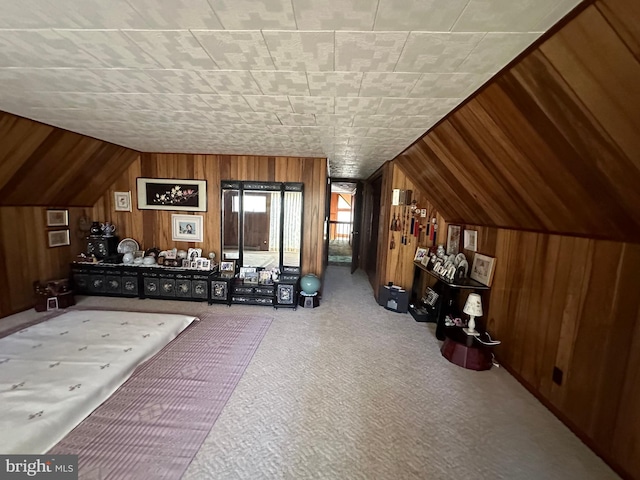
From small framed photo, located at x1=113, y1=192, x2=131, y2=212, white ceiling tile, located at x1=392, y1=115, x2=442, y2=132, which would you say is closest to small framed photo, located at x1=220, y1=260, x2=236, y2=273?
small framed photo, located at x1=113, y1=192, x2=131, y2=212

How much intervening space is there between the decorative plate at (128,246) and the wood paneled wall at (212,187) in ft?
0.28

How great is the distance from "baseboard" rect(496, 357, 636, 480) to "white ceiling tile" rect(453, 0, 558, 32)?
8.21ft

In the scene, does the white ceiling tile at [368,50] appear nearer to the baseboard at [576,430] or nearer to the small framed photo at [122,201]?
the baseboard at [576,430]

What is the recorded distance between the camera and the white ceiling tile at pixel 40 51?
1.38 m

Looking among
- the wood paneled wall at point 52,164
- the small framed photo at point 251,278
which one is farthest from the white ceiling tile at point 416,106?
the wood paneled wall at point 52,164

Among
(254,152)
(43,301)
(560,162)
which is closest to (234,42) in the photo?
(560,162)

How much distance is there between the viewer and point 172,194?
4211mm

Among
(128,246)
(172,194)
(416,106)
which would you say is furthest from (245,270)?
(416,106)

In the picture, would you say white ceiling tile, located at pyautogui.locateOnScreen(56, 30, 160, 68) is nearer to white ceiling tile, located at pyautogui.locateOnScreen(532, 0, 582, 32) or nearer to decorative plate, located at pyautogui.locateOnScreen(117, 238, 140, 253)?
white ceiling tile, located at pyautogui.locateOnScreen(532, 0, 582, 32)

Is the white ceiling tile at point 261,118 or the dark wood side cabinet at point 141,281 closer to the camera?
the white ceiling tile at point 261,118

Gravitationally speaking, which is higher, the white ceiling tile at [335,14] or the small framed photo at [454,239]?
the white ceiling tile at [335,14]

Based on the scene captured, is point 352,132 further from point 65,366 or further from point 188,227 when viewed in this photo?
point 65,366

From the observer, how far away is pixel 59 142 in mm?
3066

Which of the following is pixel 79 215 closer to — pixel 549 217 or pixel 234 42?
pixel 234 42
